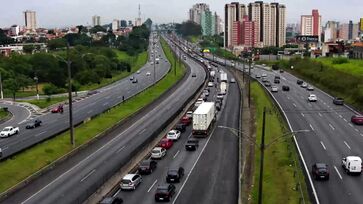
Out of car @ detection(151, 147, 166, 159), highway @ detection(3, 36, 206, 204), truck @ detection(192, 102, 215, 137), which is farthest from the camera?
truck @ detection(192, 102, 215, 137)

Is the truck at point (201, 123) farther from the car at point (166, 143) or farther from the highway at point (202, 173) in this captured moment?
the car at point (166, 143)

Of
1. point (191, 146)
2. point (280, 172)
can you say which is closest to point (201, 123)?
point (191, 146)

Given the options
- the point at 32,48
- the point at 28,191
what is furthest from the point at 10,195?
the point at 32,48

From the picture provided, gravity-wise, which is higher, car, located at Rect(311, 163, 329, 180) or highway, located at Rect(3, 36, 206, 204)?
car, located at Rect(311, 163, 329, 180)

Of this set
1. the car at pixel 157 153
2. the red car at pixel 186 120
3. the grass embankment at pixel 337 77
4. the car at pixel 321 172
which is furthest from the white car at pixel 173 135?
the grass embankment at pixel 337 77

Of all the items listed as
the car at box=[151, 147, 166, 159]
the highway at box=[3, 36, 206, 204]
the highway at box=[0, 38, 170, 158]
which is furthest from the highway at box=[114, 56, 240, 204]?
the highway at box=[0, 38, 170, 158]

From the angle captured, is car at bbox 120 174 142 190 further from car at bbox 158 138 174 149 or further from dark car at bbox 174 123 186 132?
dark car at bbox 174 123 186 132
